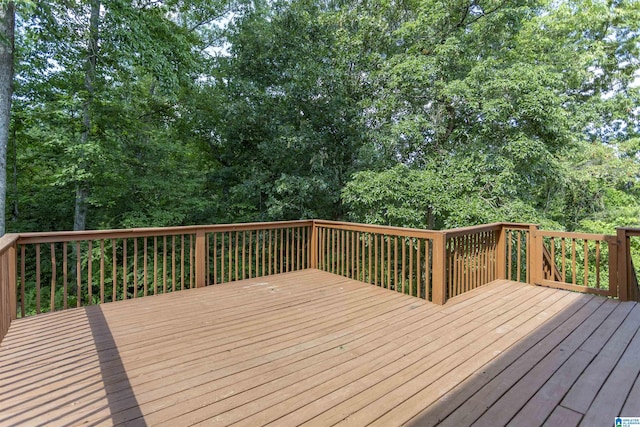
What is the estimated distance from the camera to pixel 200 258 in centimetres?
426

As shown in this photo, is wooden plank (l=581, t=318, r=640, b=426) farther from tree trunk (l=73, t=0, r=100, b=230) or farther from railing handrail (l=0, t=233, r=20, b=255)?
tree trunk (l=73, t=0, r=100, b=230)

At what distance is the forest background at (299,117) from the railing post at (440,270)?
2648 mm

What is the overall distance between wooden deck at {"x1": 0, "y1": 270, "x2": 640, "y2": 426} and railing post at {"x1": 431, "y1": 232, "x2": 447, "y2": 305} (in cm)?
15

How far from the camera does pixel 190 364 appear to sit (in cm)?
226

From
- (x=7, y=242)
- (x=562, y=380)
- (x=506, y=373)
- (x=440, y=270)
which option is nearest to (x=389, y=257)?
(x=440, y=270)

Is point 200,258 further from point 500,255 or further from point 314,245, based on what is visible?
point 500,255

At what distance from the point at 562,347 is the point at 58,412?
3.41 meters

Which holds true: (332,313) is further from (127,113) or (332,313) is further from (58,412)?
(127,113)

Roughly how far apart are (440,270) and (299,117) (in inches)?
198

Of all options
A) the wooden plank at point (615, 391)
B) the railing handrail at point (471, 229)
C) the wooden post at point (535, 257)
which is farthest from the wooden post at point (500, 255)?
the wooden plank at point (615, 391)

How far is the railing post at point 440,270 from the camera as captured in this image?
139 inches

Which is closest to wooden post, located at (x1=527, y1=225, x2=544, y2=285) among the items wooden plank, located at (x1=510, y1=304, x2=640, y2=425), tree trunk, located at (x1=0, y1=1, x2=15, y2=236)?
wooden plank, located at (x1=510, y1=304, x2=640, y2=425)

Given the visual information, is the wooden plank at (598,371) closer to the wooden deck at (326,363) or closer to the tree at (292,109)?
the wooden deck at (326,363)

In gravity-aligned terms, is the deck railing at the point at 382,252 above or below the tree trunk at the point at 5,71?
below
